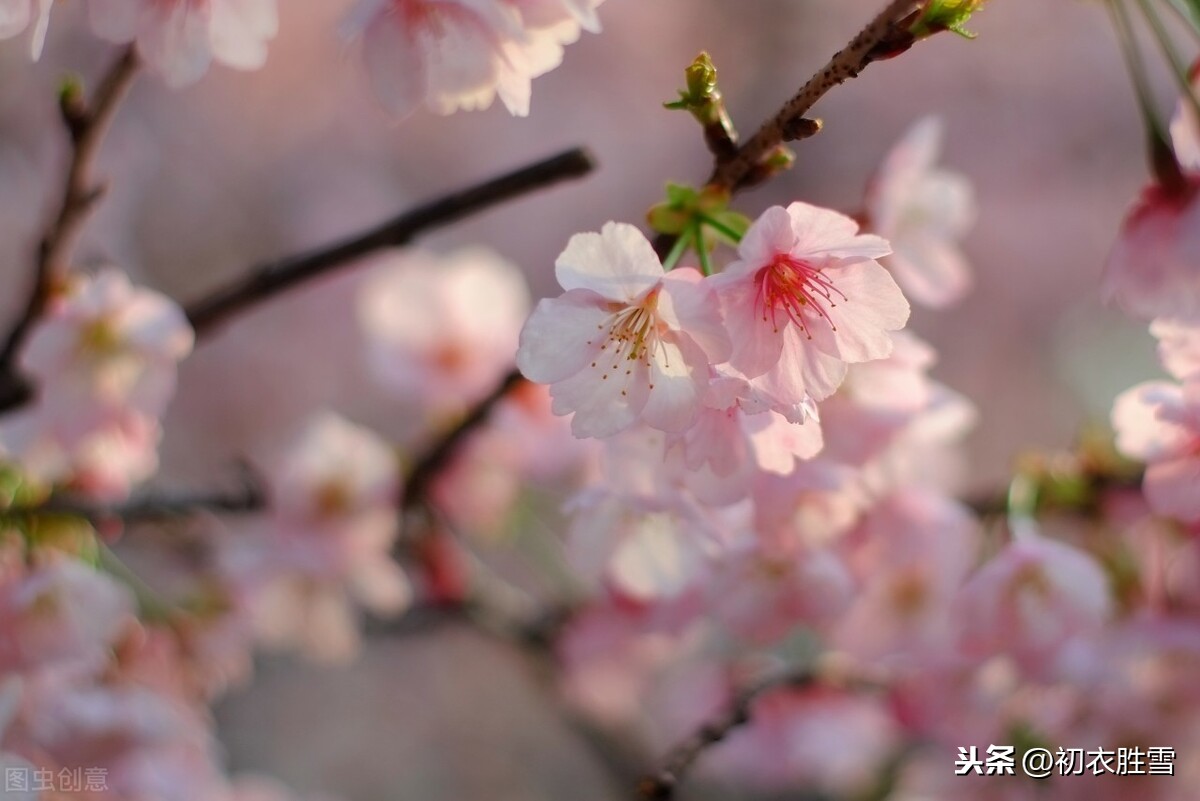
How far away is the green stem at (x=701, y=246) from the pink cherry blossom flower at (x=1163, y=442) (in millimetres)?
500

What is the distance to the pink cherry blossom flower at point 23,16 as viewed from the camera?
0.88 metres

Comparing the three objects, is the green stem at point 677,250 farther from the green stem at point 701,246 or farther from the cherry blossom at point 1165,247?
the cherry blossom at point 1165,247

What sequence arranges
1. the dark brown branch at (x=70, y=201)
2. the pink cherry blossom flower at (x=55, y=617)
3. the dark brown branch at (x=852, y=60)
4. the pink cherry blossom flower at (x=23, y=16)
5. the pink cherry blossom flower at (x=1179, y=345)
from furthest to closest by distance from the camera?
1. the pink cherry blossom flower at (x=55, y=617)
2. the dark brown branch at (x=70, y=201)
3. the pink cherry blossom flower at (x=1179, y=345)
4. the pink cherry blossom flower at (x=23, y=16)
5. the dark brown branch at (x=852, y=60)

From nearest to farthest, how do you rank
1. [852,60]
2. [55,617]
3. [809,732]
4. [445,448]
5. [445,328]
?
1. [852,60]
2. [55,617]
3. [445,448]
4. [809,732]
5. [445,328]

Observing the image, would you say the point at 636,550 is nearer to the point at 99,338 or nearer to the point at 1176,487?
the point at 1176,487

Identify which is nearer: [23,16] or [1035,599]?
[23,16]

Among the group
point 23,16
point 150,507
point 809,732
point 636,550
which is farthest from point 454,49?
point 809,732

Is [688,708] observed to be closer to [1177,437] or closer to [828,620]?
[828,620]

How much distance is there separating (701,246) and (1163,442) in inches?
22.1

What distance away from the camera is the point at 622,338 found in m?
0.89

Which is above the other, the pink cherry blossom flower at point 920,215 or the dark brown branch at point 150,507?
the pink cherry blossom flower at point 920,215

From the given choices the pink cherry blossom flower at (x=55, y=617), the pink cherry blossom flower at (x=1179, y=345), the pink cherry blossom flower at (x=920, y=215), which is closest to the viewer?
the pink cherry blossom flower at (x=1179, y=345)

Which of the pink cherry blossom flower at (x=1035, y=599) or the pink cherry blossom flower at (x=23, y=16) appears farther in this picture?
the pink cherry blossom flower at (x=1035, y=599)

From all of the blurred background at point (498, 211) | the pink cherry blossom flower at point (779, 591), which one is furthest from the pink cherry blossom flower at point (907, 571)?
the blurred background at point (498, 211)
